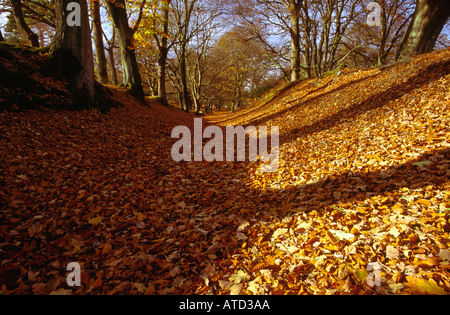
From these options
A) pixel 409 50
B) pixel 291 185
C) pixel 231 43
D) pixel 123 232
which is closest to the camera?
pixel 123 232

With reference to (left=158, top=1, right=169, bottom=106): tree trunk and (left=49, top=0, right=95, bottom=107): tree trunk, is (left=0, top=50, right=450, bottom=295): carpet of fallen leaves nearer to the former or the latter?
(left=49, top=0, right=95, bottom=107): tree trunk

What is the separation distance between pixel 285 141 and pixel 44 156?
6.52 metres

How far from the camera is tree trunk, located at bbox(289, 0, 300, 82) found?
12.6m

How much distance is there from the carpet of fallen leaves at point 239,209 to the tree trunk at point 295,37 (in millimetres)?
8672

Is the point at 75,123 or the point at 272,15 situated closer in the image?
the point at 75,123

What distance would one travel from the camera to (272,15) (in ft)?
48.2

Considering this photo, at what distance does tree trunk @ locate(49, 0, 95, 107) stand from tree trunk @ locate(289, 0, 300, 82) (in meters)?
11.5

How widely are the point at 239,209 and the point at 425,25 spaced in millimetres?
11597

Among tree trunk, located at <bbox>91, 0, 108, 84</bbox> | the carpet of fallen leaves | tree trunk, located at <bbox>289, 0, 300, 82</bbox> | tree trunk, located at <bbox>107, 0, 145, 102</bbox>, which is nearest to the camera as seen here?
the carpet of fallen leaves

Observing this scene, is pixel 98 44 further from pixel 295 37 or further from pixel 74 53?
pixel 295 37

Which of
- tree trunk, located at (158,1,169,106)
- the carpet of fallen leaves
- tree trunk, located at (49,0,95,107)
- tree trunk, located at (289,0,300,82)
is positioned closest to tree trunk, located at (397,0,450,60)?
the carpet of fallen leaves

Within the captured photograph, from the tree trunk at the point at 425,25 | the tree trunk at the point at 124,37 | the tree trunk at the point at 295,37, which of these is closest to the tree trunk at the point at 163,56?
the tree trunk at the point at 124,37
